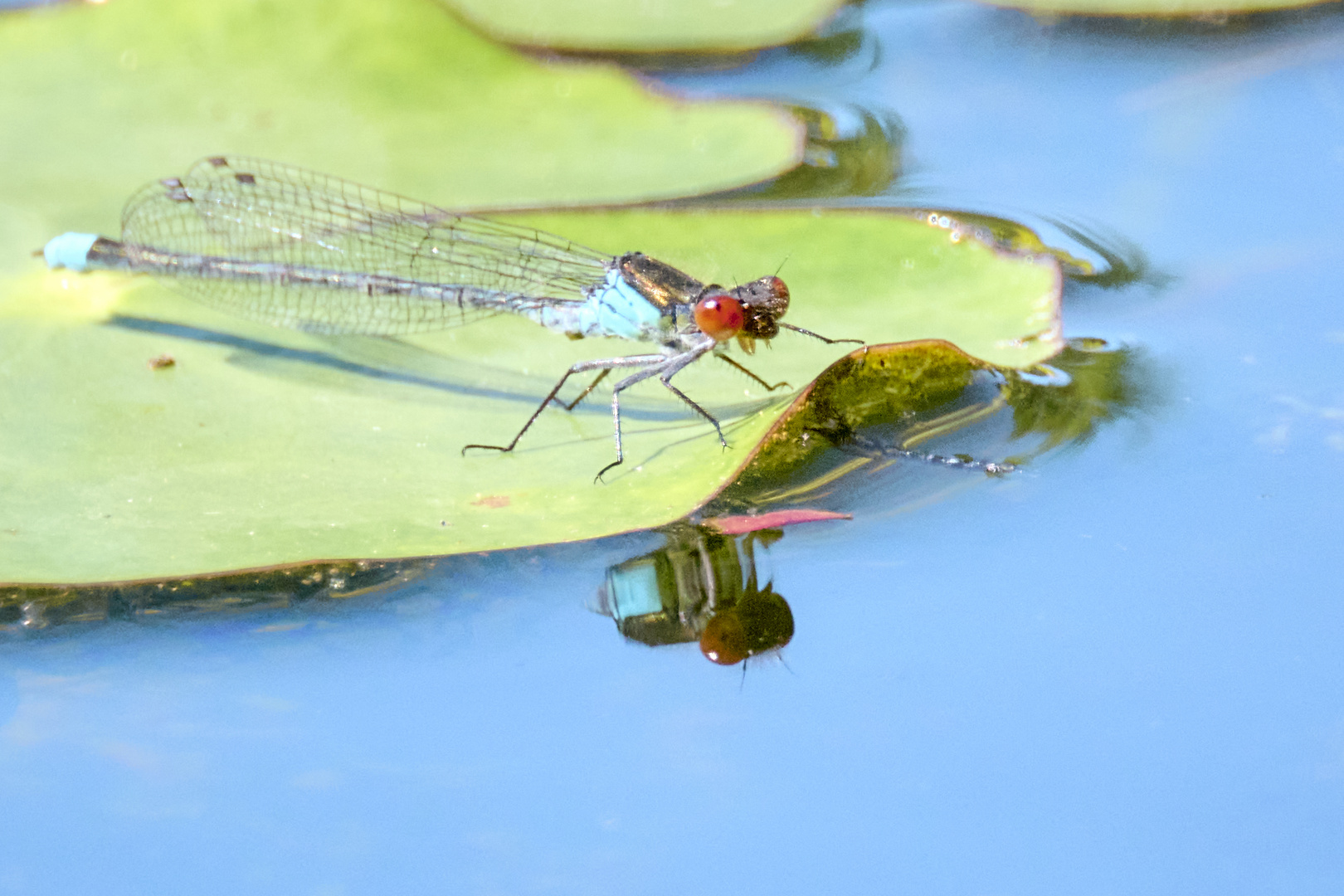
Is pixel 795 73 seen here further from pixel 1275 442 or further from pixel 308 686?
pixel 308 686

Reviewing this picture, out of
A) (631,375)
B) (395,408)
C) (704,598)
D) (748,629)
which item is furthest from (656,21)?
(748,629)

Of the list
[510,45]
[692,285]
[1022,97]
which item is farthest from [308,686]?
[1022,97]

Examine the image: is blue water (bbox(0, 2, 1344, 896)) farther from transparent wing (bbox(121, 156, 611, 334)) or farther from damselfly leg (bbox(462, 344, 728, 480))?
transparent wing (bbox(121, 156, 611, 334))

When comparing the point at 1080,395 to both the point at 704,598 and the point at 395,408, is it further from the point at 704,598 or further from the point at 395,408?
the point at 395,408

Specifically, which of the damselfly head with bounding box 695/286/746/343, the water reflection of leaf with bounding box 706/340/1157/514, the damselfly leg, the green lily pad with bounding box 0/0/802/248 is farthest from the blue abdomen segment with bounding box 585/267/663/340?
the water reflection of leaf with bounding box 706/340/1157/514

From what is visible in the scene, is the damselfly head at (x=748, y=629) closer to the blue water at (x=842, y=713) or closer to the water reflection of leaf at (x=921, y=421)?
the blue water at (x=842, y=713)
